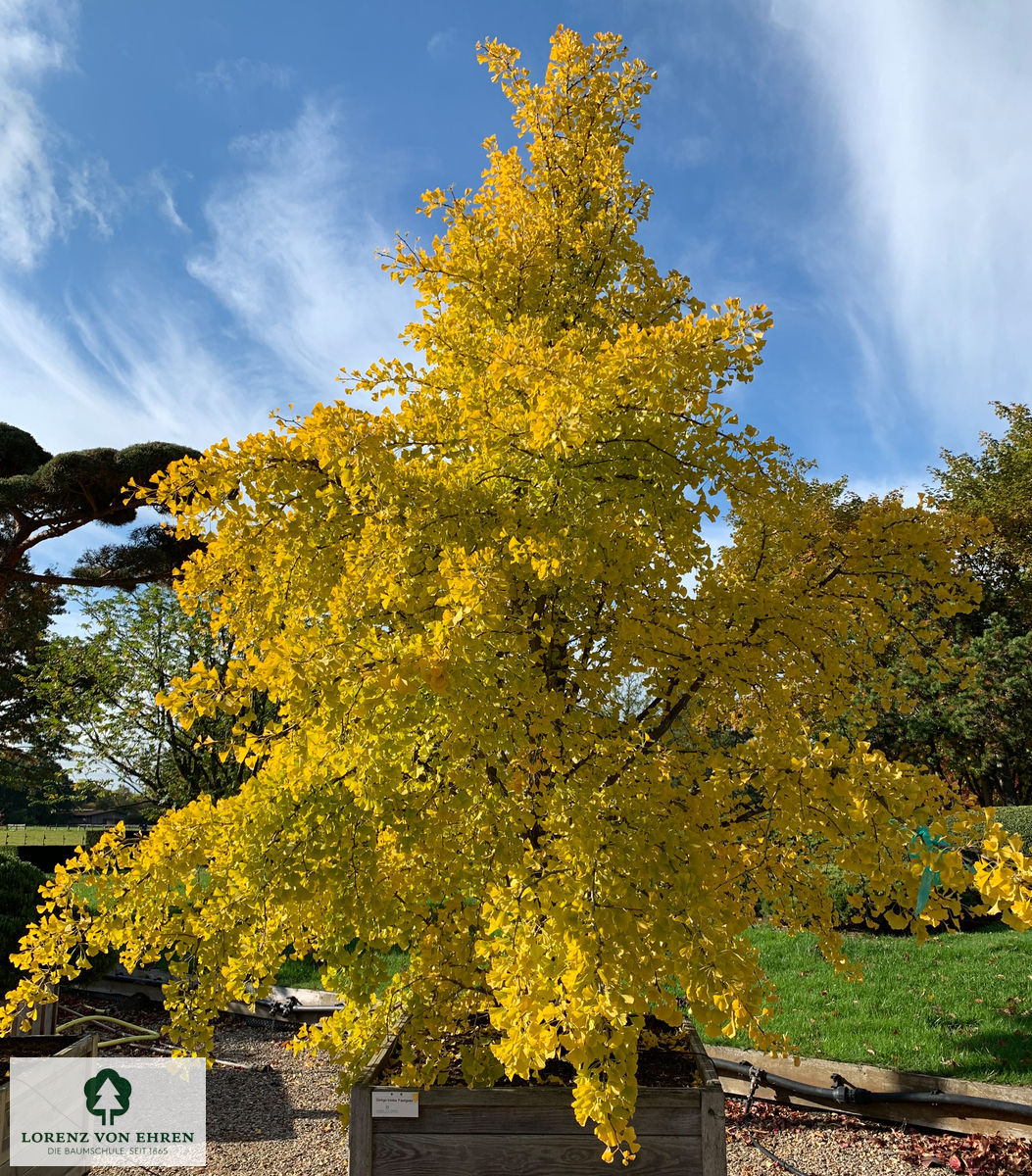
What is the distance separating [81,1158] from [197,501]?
3607 millimetres

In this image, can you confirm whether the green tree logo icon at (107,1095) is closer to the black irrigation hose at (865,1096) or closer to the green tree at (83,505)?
the black irrigation hose at (865,1096)

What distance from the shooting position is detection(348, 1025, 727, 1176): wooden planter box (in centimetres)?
294

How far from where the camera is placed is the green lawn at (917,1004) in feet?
16.1

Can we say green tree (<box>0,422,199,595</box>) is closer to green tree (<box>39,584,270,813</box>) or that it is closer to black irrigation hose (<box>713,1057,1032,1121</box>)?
green tree (<box>39,584,270,813</box>)

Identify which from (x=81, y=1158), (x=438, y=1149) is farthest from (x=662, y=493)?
(x=81, y=1158)

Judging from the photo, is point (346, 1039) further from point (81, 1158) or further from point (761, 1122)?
point (761, 1122)

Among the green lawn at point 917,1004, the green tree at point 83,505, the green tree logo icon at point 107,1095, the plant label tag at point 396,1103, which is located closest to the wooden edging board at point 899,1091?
the green lawn at point 917,1004

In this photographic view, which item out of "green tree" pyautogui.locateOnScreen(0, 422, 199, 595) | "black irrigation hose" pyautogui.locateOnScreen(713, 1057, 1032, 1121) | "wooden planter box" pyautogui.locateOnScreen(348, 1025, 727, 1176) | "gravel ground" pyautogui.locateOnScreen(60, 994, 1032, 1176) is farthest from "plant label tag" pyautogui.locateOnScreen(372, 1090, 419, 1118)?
"green tree" pyautogui.locateOnScreen(0, 422, 199, 595)

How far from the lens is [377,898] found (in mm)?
2709

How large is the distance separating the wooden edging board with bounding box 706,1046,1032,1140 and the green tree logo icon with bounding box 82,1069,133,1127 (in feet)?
11.4

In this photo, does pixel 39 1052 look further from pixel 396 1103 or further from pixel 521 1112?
pixel 521 1112

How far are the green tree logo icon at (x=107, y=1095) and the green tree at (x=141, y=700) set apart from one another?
4.21 meters

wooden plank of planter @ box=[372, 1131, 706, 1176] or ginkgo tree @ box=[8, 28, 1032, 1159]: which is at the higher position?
ginkgo tree @ box=[8, 28, 1032, 1159]

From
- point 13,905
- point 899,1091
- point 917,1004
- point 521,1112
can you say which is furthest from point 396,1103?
point 13,905
